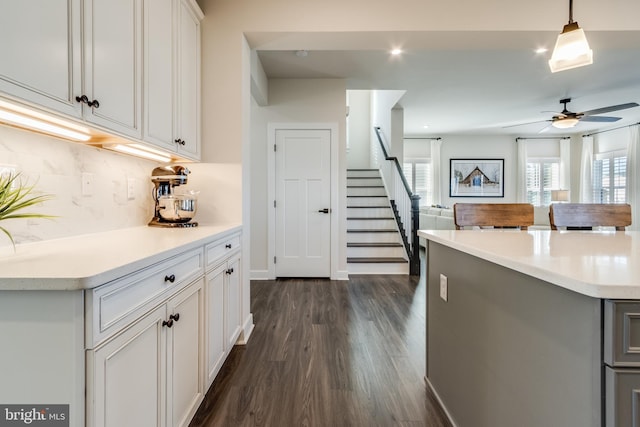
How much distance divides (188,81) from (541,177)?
1006 centimetres

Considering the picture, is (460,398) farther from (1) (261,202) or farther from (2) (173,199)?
(1) (261,202)

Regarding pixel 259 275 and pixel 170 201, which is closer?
pixel 170 201

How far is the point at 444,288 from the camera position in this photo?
1.65m

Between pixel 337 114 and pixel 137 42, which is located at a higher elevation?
pixel 337 114

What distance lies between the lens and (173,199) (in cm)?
203

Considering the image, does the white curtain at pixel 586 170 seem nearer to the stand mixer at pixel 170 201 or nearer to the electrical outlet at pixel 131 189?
the stand mixer at pixel 170 201

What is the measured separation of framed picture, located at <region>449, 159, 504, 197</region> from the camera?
905cm

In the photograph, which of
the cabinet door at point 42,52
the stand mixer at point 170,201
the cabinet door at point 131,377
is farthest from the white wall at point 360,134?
the cabinet door at point 131,377

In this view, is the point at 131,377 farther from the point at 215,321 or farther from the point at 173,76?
the point at 173,76

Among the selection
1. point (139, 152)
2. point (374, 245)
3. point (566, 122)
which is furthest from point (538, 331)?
point (566, 122)


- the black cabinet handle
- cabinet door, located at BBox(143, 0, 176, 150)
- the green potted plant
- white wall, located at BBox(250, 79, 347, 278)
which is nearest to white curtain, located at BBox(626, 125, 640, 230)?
white wall, located at BBox(250, 79, 347, 278)

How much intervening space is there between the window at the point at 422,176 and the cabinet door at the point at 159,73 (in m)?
7.89

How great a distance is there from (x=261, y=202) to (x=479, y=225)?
3.02 m

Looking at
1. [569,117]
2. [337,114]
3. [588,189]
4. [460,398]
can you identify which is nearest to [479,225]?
[460,398]
